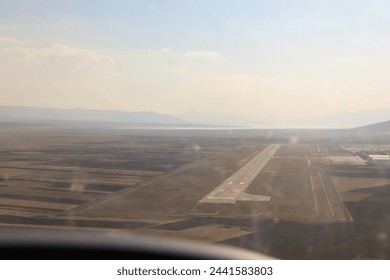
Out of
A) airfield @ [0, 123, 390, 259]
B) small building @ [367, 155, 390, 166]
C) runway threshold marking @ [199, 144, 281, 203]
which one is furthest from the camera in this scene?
small building @ [367, 155, 390, 166]

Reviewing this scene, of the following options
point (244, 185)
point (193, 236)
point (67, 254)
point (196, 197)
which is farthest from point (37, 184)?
point (67, 254)

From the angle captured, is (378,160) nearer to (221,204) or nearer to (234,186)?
(234,186)

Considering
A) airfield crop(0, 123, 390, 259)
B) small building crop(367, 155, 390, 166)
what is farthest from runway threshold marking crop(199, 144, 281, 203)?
small building crop(367, 155, 390, 166)

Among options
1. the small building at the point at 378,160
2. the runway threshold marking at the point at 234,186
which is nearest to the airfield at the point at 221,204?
the runway threshold marking at the point at 234,186

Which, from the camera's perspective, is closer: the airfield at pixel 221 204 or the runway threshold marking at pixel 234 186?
the airfield at pixel 221 204

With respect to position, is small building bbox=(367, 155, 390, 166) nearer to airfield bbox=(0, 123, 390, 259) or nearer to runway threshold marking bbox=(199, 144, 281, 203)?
airfield bbox=(0, 123, 390, 259)

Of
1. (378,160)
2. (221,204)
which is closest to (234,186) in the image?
(221,204)

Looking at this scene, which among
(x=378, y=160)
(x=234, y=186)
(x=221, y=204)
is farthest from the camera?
(x=378, y=160)

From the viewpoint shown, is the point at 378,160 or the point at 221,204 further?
the point at 378,160

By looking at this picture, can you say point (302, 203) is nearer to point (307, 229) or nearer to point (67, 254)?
point (307, 229)

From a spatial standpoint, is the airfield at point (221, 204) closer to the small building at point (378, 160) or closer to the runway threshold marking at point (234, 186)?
the runway threshold marking at point (234, 186)

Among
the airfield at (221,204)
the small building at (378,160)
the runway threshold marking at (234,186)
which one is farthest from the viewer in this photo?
the small building at (378,160)
